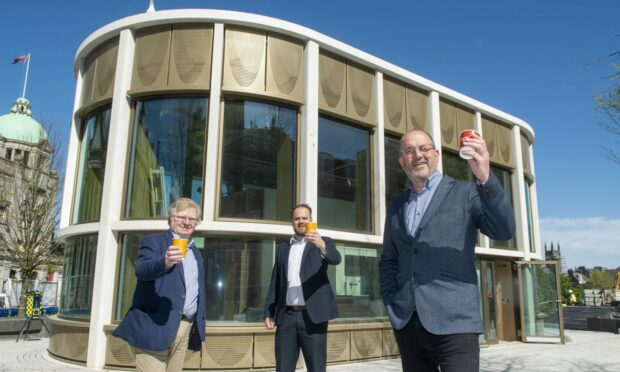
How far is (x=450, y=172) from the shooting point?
12797mm

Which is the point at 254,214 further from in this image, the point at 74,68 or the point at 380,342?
the point at 74,68

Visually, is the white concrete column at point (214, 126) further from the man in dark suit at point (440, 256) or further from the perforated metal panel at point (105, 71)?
the man in dark suit at point (440, 256)

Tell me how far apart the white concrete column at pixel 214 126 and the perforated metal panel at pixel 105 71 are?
2.31 m

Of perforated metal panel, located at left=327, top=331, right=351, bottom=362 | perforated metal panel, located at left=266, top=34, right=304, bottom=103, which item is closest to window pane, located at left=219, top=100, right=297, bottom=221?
perforated metal panel, located at left=266, top=34, right=304, bottom=103

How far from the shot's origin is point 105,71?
9.90m

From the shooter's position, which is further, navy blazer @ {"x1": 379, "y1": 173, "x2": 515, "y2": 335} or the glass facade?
the glass facade

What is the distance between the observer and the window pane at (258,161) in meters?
8.98

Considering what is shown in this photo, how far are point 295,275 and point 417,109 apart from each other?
28.6ft

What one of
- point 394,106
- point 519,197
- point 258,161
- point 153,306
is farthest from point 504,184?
point 153,306

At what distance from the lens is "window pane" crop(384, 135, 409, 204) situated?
36.4 ft

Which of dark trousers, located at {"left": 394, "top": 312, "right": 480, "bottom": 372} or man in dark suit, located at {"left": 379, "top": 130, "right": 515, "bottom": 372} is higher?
man in dark suit, located at {"left": 379, "top": 130, "right": 515, "bottom": 372}

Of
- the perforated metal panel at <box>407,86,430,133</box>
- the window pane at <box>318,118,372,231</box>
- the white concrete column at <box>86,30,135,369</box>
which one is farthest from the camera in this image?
the perforated metal panel at <box>407,86,430,133</box>

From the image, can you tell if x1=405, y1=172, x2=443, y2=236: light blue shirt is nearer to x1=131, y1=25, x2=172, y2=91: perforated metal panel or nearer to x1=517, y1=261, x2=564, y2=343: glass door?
x1=131, y1=25, x2=172, y2=91: perforated metal panel

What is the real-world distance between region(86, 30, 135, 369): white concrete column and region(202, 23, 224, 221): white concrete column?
1.81 metres
